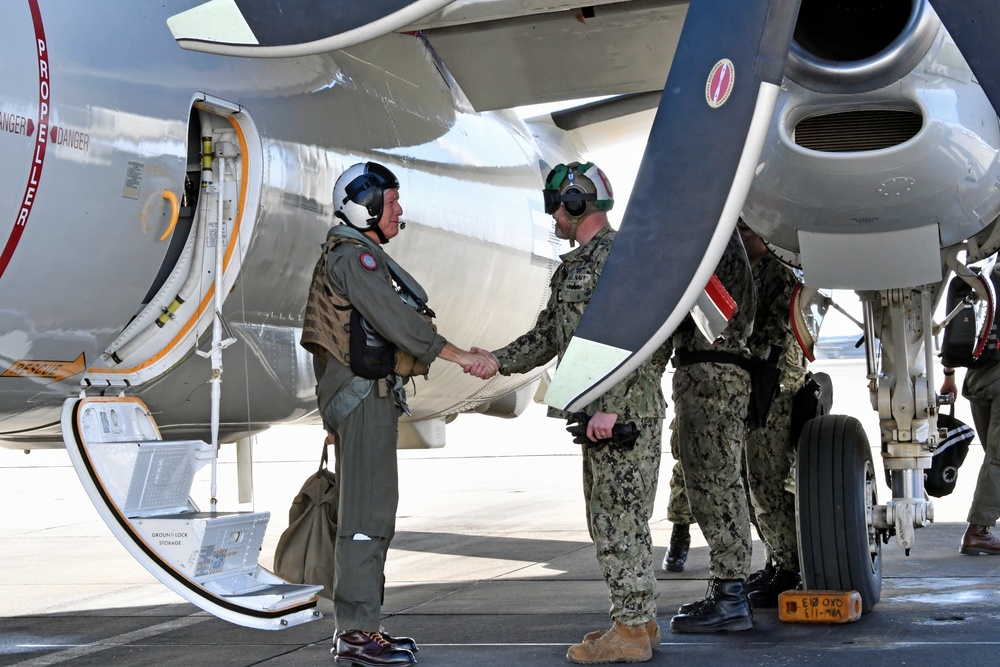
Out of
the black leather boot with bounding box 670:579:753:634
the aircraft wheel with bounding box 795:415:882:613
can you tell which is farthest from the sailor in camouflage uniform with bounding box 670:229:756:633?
the aircraft wheel with bounding box 795:415:882:613

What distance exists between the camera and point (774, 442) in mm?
5551

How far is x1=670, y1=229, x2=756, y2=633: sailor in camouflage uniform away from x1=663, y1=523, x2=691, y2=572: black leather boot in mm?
1597

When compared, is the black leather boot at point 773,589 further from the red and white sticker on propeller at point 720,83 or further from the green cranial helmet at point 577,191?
the red and white sticker on propeller at point 720,83

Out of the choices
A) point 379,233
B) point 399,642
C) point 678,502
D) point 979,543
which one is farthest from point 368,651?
point 979,543

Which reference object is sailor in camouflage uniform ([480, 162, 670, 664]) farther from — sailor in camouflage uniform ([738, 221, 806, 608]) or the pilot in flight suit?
sailor in camouflage uniform ([738, 221, 806, 608])

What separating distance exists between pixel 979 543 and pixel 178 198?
4706 mm

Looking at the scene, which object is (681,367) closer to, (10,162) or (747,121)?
(747,121)

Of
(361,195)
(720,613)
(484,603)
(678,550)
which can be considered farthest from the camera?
(678,550)

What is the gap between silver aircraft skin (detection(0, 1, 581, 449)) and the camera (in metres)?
3.76

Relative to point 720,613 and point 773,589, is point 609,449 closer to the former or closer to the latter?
point 720,613

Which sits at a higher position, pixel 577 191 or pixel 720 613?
pixel 577 191

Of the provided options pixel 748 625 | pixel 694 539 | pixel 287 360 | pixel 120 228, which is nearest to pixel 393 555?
pixel 694 539

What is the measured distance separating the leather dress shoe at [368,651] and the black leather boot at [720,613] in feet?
3.76

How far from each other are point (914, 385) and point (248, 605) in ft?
9.36
